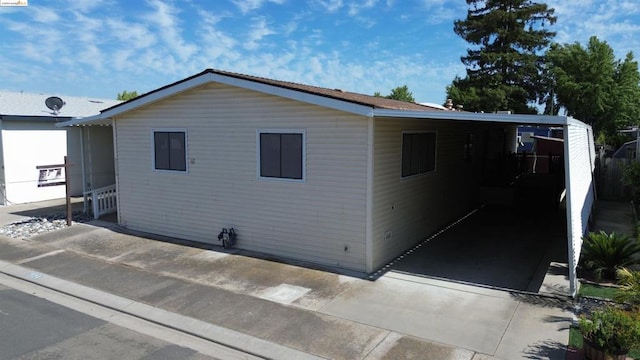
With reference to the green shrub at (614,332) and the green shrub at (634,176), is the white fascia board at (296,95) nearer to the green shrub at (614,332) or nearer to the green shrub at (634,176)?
the green shrub at (614,332)

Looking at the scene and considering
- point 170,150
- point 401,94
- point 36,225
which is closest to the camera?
point 170,150

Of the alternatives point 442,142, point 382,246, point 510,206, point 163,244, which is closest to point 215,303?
point 382,246

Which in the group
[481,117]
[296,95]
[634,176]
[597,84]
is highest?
[597,84]

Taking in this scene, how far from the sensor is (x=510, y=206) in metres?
15.2

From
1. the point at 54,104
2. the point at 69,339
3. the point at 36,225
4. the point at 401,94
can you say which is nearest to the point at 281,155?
the point at 69,339

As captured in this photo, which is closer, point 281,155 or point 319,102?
point 319,102

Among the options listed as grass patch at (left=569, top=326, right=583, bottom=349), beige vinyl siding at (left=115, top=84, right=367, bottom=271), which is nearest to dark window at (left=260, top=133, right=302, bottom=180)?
beige vinyl siding at (left=115, top=84, right=367, bottom=271)

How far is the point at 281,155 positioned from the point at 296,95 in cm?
135

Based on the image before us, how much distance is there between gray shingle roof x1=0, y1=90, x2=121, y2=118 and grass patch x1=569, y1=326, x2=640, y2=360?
16.7 meters

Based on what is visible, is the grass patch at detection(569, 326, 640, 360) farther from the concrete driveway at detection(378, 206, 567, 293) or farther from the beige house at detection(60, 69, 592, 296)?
the beige house at detection(60, 69, 592, 296)

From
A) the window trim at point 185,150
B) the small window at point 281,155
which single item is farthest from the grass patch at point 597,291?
the window trim at point 185,150

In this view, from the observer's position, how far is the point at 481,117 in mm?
7051

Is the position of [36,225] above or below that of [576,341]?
above

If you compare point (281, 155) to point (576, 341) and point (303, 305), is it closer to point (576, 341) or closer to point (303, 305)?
point (303, 305)
